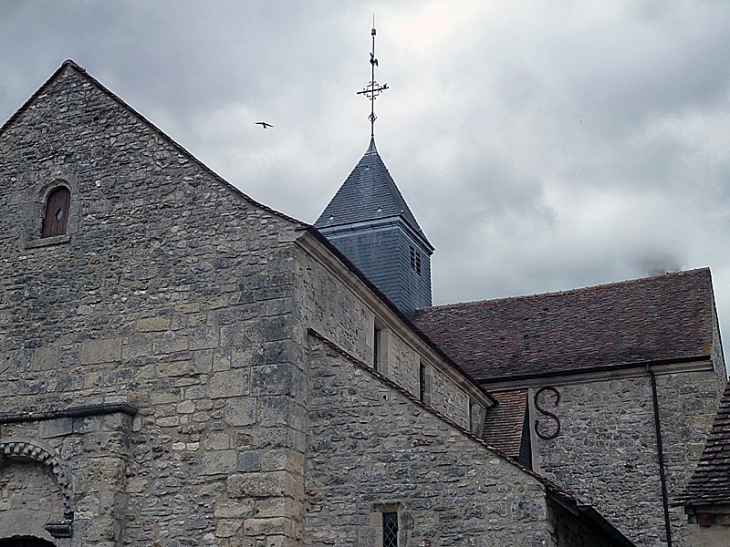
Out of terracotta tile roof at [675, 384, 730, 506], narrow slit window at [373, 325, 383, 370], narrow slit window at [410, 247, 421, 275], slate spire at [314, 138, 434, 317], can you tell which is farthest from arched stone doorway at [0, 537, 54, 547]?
narrow slit window at [410, 247, 421, 275]

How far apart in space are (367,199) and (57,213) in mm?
12626

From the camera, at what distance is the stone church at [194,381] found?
1041 centimetres

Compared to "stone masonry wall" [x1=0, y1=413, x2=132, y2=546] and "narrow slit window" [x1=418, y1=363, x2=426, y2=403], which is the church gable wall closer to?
"narrow slit window" [x1=418, y1=363, x2=426, y2=403]

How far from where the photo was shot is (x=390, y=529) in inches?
412

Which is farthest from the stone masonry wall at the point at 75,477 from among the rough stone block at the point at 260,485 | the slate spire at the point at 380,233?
the slate spire at the point at 380,233

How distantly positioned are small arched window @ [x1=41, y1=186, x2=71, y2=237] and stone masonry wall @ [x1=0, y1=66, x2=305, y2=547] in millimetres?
117

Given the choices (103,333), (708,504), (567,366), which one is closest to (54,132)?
(103,333)

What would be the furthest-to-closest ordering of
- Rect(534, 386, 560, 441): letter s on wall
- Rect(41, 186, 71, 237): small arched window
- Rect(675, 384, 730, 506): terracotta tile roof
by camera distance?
Rect(534, 386, 560, 441): letter s on wall < Rect(41, 186, 71, 237): small arched window < Rect(675, 384, 730, 506): terracotta tile roof

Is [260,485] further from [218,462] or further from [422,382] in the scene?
[422,382]

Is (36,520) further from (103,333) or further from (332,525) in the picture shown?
(332,525)

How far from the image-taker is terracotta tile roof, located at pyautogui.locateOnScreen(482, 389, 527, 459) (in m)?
17.0

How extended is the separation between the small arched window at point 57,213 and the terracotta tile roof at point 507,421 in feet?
28.5

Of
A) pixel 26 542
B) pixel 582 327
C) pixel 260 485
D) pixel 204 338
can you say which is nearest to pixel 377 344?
pixel 204 338

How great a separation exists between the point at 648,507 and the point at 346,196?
11.6 metres
